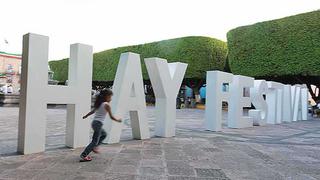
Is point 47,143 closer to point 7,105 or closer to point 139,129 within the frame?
point 139,129

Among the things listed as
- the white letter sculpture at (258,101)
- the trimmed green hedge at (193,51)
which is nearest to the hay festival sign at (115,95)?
the white letter sculpture at (258,101)

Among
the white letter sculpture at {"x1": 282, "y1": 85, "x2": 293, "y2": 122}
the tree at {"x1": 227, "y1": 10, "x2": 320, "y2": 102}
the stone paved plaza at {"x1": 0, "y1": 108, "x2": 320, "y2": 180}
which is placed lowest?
the stone paved plaza at {"x1": 0, "y1": 108, "x2": 320, "y2": 180}

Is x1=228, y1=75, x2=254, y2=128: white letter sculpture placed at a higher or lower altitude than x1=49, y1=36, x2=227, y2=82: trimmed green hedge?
lower

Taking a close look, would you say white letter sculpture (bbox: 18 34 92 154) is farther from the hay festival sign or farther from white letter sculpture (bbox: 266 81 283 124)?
white letter sculpture (bbox: 266 81 283 124)

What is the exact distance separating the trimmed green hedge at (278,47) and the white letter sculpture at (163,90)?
13194 mm

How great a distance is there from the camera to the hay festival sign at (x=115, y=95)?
4.68 meters

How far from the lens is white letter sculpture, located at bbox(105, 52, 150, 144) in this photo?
591 centimetres

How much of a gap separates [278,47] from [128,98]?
50.5 ft

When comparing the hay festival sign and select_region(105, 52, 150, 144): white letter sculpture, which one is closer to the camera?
the hay festival sign

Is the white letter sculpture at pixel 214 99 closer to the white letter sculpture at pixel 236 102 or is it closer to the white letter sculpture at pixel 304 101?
the white letter sculpture at pixel 236 102

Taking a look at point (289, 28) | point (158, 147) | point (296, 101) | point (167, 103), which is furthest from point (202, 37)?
point (158, 147)

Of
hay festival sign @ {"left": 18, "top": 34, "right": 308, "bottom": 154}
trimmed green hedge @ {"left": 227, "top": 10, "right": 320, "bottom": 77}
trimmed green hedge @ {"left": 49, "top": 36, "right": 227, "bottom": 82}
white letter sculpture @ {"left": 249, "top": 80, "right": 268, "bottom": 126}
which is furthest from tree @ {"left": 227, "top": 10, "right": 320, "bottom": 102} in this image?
hay festival sign @ {"left": 18, "top": 34, "right": 308, "bottom": 154}

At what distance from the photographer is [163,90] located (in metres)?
6.93

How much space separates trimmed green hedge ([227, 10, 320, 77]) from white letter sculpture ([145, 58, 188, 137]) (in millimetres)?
13194
